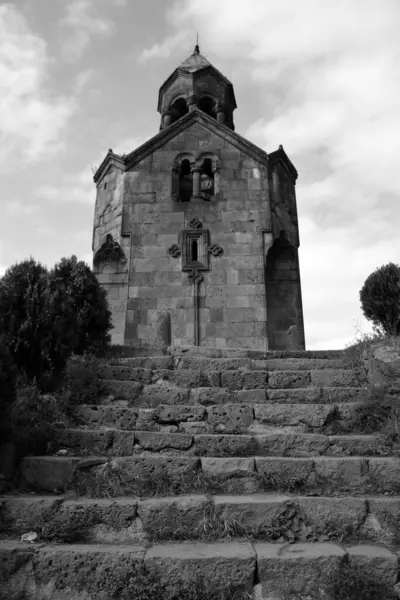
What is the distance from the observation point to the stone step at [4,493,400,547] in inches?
116

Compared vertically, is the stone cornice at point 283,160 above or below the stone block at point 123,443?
above

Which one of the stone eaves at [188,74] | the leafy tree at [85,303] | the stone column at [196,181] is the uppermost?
the stone eaves at [188,74]

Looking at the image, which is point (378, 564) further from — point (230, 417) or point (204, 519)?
point (230, 417)

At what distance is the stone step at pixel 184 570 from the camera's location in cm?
256

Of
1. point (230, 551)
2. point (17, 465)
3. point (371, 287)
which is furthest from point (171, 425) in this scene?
point (371, 287)

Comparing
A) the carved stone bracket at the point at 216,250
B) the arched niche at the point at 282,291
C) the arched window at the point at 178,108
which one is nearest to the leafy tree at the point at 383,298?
the arched niche at the point at 282,291

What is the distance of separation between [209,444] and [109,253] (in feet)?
26.0

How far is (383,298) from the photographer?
7.62 meters

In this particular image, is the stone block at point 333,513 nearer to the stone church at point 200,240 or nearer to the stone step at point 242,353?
the stone step at point 242,353

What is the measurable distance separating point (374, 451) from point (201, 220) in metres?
7.91

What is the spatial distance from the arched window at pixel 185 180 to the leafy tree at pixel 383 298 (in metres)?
5.25

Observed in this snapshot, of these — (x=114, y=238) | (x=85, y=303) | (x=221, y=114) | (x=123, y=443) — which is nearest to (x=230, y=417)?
(x=123, y=443)

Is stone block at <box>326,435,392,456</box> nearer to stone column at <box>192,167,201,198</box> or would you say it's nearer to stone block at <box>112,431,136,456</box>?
stone block at <box>112,431,136,456</box>

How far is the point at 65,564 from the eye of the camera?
8.75 feet
